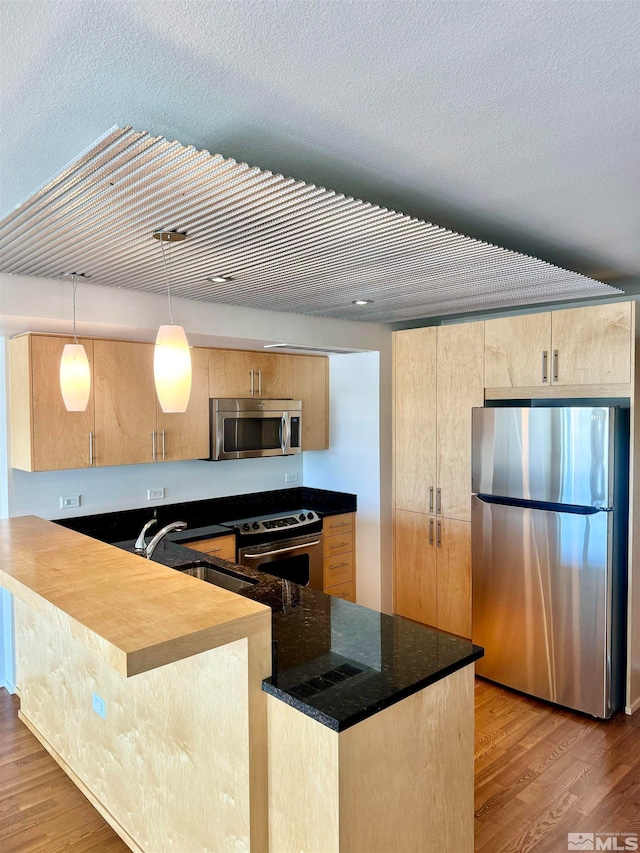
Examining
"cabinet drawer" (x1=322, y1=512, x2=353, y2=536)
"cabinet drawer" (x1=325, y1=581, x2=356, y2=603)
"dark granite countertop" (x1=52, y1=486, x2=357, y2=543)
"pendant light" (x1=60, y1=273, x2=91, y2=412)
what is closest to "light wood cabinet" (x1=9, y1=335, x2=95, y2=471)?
"dark granite countertop" (x1=52, y1=486, x2=357, y2=543)

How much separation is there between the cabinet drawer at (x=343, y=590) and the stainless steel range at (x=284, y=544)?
0.17m

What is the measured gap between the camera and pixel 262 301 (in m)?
3.55

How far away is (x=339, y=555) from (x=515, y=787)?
7.51ft

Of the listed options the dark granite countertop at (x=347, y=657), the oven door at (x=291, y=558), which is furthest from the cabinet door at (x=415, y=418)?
the dark granite countertop at (x=347, y=657)

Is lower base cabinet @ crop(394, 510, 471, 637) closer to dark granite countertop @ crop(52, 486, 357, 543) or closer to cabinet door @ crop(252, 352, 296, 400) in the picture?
dark granite countertop @ crop(52, 486, 357, 543)

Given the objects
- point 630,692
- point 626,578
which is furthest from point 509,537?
point 630,692

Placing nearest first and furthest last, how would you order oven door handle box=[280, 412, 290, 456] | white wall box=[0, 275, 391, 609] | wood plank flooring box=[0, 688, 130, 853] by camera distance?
wood plank flooring box=[0, 688, 130, 853], white wall box=[0, 275, 391, 609], oven door handle box=[280, 412, 290, 456]

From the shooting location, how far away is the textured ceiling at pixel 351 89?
1112 millimetres

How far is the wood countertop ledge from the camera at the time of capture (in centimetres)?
144

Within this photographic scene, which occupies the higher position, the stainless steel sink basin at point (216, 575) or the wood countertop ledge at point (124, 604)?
the wood countertop ledge at point (124, 604)

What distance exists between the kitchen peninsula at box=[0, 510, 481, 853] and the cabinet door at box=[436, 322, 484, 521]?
1.98 m

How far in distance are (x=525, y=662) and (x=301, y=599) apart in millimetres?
1843

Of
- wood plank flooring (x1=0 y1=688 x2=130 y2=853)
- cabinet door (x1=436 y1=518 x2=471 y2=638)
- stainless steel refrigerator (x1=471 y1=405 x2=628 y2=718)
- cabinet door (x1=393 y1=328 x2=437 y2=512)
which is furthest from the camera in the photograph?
cabinet door (x1=393 y1=328 x2=437 y2=512)

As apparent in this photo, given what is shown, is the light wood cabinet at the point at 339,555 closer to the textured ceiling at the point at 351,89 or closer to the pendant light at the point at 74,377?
the pendant light at the point at 74,377
